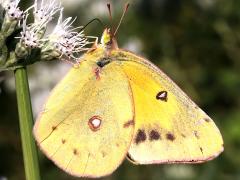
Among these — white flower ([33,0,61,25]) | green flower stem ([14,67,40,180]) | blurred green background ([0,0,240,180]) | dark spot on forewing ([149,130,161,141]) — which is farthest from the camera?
blurred green background ([0,0,240,180])

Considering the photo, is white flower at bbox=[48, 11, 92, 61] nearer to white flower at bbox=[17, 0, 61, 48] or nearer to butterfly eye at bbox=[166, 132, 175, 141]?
white flower at bbox=[17, 0, 61, 48]

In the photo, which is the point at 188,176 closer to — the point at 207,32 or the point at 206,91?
the point at 206,91

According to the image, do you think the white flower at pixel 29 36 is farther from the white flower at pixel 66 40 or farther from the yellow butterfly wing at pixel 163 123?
the yellow butterfly wing at pixel 163 123

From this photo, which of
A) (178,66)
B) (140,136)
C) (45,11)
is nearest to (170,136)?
(140,136)

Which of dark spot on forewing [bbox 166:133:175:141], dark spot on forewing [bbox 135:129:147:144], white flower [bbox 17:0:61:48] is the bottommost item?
dark spot on forewing [bbox 135:129:147:144]

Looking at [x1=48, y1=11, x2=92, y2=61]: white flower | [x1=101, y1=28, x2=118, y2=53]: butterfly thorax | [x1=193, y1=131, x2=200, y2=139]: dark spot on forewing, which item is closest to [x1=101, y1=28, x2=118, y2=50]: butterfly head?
[x1=101, y1=28, x2=118, y2=53]: butterfly thorax

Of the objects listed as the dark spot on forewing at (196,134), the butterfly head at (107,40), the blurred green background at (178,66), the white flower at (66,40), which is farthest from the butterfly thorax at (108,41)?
the blurred green background at (178,66)
